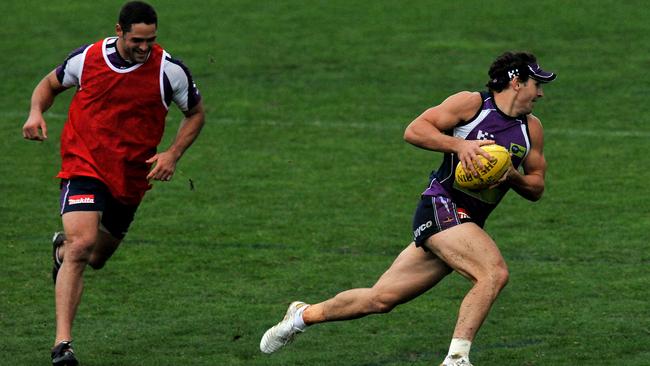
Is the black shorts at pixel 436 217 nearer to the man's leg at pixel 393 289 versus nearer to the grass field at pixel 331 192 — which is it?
the man's leg at pixel 393 289

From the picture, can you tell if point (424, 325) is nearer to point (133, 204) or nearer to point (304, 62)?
point (133, 204)

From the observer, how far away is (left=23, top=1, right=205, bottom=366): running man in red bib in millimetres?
9555

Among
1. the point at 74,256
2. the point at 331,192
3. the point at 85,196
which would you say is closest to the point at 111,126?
the point at 85,196

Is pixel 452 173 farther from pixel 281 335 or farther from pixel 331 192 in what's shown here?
pixel 331 192

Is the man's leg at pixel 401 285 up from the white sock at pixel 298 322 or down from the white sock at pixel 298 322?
up

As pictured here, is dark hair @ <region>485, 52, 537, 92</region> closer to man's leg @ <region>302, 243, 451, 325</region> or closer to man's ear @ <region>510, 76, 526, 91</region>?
man's ear @ <region>510, 76, 526, 91</region>

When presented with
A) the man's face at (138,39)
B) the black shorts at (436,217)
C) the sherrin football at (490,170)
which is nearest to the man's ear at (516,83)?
the sherrin football at (490,170)

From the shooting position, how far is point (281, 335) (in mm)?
9430

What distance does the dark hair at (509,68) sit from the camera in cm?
897

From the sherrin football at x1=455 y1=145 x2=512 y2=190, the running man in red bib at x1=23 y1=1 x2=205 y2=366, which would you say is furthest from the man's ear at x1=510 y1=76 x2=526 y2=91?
the running man in red bib at x1=23 y1=1 x2=205 y2=366

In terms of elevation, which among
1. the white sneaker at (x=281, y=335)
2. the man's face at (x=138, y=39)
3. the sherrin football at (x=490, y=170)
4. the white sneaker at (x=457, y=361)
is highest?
the man's face at (x=138, y=39)

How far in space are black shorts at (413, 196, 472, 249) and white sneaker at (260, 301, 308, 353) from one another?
1.05 metres

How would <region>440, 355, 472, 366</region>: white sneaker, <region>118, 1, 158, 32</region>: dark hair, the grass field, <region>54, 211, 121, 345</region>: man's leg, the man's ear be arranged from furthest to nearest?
the grass field, <region>118, 1, 158, 32</region>: dark hair, <region>54, 211, 121, 345</region>: man's leg, the man's ear, <region>440, 355, 472, 366</region>: white sneaker

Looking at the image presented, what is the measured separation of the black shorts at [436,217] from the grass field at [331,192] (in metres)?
1.03
